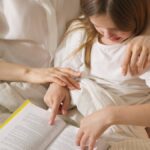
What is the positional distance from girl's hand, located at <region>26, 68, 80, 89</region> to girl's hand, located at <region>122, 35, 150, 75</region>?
19 cm

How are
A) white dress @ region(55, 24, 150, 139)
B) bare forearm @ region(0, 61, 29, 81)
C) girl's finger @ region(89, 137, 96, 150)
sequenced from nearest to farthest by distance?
girl's finger @ region(89, 137, 96, 150) < white dress @ region(55, 24, 150, 139) < bare forearm @ region(0, 61, 29, 81)

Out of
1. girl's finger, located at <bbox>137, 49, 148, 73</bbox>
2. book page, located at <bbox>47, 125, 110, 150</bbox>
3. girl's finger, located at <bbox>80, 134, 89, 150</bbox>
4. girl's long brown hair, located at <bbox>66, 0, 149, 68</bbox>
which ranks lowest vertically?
book page, located at <bbox>47, 125, 110, 150</bbox>

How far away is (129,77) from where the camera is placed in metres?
1.10

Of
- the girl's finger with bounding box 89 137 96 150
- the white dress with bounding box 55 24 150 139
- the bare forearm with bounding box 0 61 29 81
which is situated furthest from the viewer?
the bare forearm with bounding box 0 61 29 81

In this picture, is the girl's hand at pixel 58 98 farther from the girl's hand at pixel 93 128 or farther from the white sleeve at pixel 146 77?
the white sleeve at pixel 146 77

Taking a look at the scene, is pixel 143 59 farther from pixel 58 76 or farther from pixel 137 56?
pixel 58 76

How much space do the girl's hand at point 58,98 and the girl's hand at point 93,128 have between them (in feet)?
0.51

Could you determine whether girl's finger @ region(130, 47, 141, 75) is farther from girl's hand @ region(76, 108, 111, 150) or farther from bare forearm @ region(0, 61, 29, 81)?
bare forearm @ region(0, 61, 29, 81)

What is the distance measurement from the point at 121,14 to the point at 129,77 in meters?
0.20

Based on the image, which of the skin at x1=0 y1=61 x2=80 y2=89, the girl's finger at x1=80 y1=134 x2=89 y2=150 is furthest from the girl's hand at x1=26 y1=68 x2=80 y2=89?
the girl's finger at x1=80 y1=134 x2=89 y2=150

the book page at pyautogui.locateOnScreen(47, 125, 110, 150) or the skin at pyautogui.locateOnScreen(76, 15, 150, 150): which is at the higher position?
the skin at pyautogui.locateOnScreen(76, 15, 150, 150)

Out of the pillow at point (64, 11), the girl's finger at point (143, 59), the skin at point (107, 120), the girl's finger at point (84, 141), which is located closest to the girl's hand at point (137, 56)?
the girl's finger at point (143, 59)

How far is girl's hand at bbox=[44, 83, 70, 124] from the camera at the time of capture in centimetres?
112

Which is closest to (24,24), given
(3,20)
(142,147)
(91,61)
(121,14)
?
(3,20)
